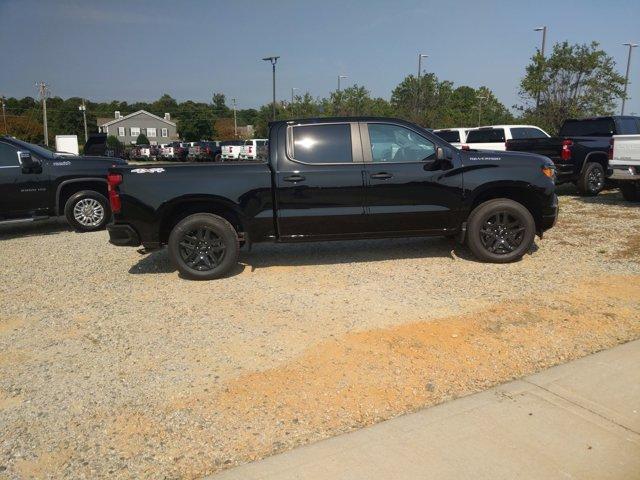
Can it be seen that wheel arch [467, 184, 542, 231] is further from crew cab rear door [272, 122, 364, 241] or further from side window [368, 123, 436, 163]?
crew cab rear door [272, 122, 364, 241]

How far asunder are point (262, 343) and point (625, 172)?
935 cm

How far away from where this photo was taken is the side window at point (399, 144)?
20.5 ft

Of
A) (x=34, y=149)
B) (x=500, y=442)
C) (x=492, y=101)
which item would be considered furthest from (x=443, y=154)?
(x=492, y=101)

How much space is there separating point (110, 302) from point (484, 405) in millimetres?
3882

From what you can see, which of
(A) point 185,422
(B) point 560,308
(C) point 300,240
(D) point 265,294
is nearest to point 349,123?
(C) point 300,240

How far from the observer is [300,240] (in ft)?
20.3

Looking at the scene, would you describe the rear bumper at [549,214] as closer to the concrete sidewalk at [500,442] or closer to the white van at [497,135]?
the concrete sidewalk at [500,442]

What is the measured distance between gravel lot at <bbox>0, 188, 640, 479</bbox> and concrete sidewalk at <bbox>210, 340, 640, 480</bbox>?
0.18 metres

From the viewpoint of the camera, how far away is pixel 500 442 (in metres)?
2.83

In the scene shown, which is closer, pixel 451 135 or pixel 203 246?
pixel 203 246

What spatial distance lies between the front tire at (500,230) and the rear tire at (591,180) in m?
6.98

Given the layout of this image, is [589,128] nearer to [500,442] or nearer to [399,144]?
[399,144]

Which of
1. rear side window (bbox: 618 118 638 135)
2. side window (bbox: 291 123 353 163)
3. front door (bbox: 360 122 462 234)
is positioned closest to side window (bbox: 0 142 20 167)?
side window (bbox: 291 123 353 163)

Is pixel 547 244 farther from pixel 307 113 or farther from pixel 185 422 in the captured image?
pixel 307 113
